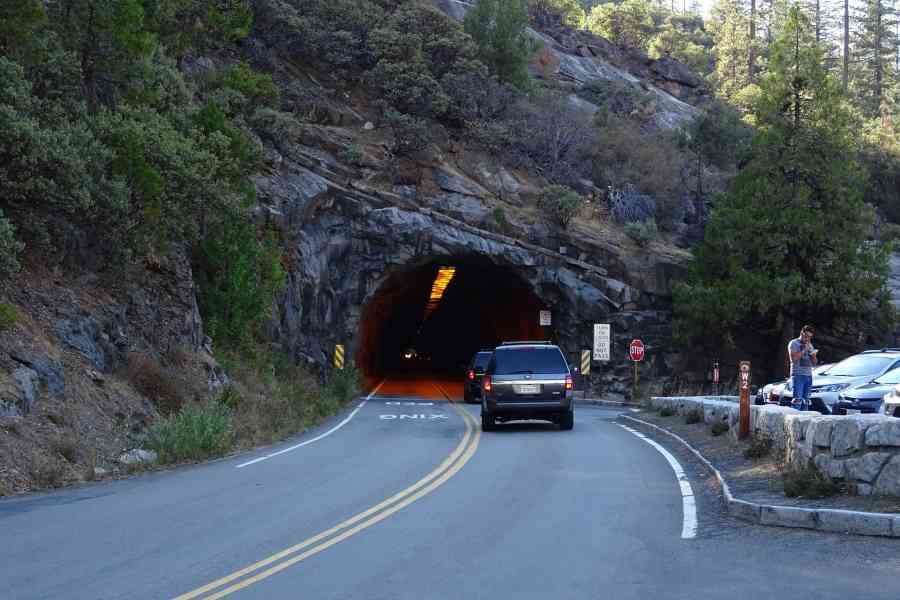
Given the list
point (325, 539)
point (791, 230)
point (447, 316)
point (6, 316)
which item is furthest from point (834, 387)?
point (447, 316)

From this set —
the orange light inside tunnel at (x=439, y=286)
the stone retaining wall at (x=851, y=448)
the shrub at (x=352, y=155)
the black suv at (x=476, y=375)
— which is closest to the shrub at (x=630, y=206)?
the orange light inside tunnel at (x=439, y=286)

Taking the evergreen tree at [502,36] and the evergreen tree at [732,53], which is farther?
the evergreen tree at [732,53]

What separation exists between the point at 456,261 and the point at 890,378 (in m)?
27.3

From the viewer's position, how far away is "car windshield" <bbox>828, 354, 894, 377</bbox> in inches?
930

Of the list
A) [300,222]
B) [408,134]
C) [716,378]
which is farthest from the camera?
[408,134]

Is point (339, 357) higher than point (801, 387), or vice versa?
point (339, 357)

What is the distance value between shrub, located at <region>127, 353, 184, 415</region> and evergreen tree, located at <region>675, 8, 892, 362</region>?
25975 mm

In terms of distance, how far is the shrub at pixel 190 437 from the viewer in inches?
736

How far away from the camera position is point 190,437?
62.5ft

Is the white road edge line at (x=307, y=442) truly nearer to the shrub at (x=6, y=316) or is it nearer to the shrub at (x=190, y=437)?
the shrub at (x=190, y=437)

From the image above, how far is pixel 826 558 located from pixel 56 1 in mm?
21730

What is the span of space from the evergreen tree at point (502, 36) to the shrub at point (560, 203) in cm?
1077

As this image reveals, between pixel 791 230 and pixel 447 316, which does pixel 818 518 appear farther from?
pixel 447 316

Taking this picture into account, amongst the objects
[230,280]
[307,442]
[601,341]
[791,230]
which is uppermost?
[791,230]
